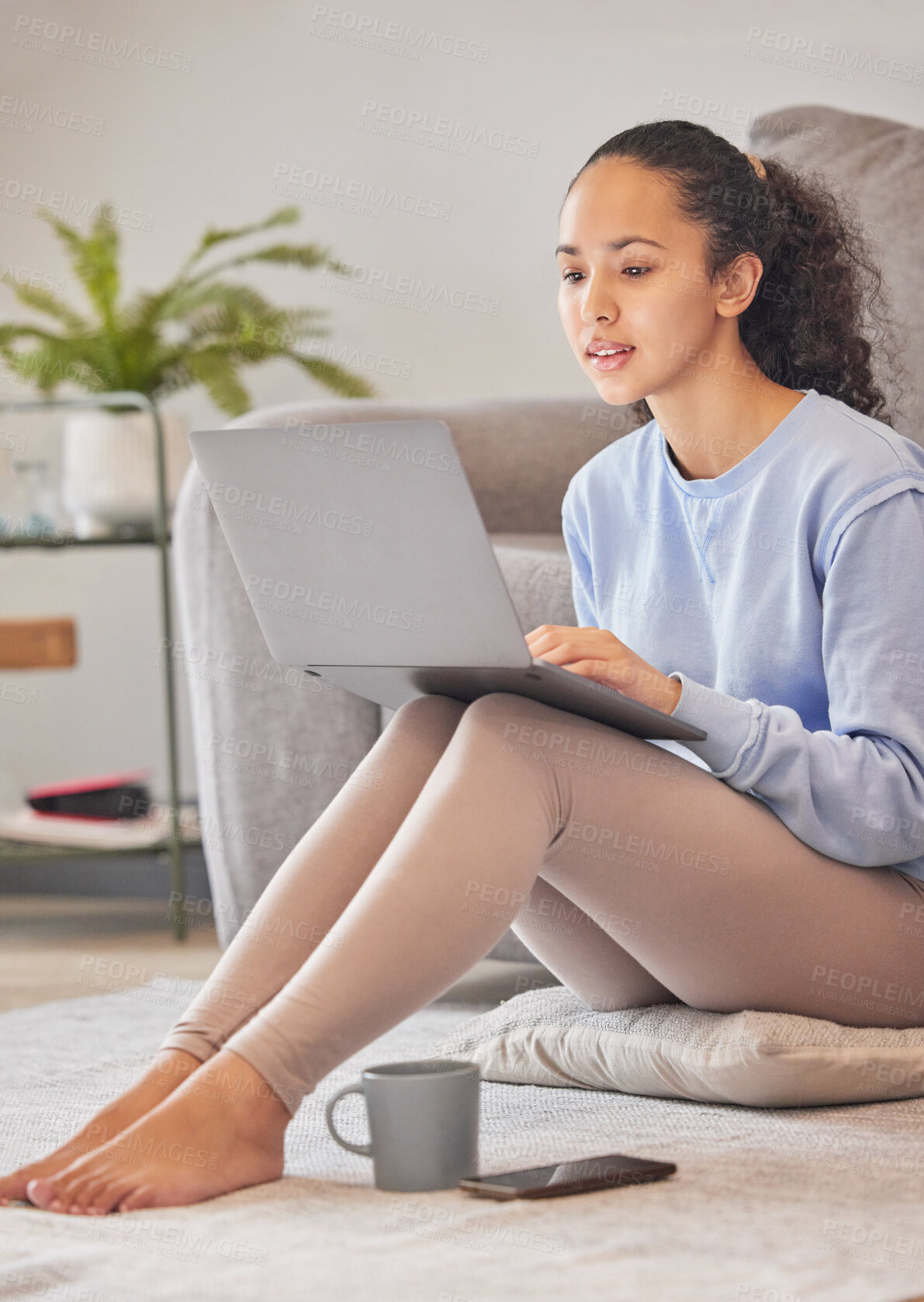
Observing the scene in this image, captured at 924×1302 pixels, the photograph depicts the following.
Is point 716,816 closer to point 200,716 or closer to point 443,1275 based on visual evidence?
point 443,1275

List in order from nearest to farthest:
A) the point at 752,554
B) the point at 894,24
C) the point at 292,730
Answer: the point at 752,554, the point at 292,730, the point at 894,24

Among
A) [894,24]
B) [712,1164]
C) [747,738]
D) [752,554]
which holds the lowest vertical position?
[712,1164]

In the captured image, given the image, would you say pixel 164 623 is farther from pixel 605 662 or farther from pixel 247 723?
pixel 605 662

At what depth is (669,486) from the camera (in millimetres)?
1308

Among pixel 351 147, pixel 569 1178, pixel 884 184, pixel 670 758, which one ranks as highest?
pixel 351 147

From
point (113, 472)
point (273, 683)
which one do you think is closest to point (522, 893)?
point (273, 683)

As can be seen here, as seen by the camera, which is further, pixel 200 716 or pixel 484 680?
pixel 200 716

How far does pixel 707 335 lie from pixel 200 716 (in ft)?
2.85

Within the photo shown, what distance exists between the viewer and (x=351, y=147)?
2988 millimetres

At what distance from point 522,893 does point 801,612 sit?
34 cm

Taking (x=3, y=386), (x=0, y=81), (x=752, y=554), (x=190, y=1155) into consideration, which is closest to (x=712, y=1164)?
(x=190, y=1155)

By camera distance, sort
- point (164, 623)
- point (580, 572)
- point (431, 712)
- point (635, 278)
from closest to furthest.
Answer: point (431, 712) → point (635, 278) → point (580, 572) → point (164, 623)

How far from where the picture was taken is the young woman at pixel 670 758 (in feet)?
3.09

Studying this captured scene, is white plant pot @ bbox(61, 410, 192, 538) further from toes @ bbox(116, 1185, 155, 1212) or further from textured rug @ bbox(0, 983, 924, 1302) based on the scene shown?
toes @ bbox(116, 1185, 155, 1212)
